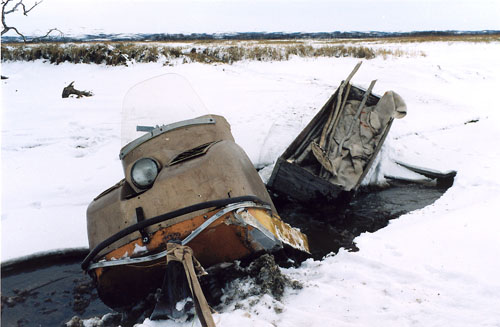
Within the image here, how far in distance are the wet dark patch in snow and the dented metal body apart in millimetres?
1459

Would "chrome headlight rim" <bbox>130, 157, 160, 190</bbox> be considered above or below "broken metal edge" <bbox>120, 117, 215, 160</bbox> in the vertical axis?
below

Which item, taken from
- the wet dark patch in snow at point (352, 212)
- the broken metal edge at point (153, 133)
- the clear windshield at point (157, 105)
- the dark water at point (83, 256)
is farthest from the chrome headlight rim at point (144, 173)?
the wet dark patch in snow at point (352, 212)

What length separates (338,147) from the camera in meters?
5.91

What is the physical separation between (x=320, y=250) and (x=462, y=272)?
1.58 metres

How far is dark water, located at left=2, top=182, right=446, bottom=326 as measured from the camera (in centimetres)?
319

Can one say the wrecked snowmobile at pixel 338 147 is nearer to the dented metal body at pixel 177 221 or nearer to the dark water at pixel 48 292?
the dented metal body at pixel 177 221

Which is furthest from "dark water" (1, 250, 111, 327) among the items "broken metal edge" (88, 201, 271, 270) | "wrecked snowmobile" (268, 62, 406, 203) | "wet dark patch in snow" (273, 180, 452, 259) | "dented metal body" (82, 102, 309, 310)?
"wrecked snowmobile" (268, 62, 406, 203)

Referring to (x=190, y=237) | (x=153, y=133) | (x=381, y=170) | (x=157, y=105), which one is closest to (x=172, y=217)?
(x=190, y=237)

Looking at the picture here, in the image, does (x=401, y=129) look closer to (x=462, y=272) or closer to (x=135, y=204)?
(x=462, y=272)

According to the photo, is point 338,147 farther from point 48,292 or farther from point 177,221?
point 48,292

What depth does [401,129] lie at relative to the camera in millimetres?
7934

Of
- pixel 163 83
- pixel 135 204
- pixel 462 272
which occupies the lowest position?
pixel 462 272

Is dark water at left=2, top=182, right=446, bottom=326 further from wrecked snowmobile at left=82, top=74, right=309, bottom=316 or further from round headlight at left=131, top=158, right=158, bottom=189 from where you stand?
round headlight at left=131, top=158, right=158, bottom=189

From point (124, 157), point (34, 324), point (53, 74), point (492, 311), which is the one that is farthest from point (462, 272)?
point (53, 74)
